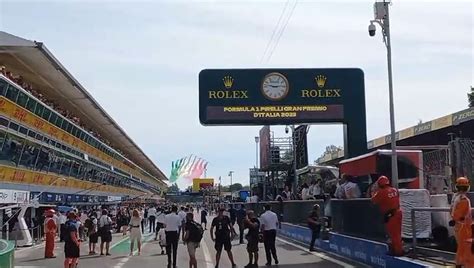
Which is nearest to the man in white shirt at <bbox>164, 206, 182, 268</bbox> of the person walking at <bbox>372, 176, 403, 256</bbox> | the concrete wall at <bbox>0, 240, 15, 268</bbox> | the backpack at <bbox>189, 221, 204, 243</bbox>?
the backpack at <bbox>189, 221, 204, 243</bbox>

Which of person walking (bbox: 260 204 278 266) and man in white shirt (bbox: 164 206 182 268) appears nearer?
person walking (bbox: 260 204 278 266)

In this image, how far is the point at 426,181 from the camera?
824 inches

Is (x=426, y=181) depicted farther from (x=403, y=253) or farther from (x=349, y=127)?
(x=349, y=127)

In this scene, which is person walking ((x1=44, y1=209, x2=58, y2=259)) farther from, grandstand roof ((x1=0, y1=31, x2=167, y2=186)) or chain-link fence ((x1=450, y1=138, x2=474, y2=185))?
chain-link fence ((x1=450, y1=138, x2=474, y2=185))

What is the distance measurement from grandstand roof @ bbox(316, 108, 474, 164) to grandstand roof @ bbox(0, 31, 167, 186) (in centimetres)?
1967

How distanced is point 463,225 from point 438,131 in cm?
2748

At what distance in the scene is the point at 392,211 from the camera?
14.5 metres

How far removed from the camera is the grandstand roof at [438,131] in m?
32.3

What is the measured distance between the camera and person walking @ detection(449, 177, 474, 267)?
35.9ft

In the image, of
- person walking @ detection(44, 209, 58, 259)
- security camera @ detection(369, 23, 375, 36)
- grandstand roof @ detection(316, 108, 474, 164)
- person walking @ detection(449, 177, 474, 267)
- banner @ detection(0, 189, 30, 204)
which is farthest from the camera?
grandstand roof @ detection(316, 108, 474, 164)

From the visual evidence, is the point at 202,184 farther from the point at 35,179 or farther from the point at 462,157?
the point at 462,157

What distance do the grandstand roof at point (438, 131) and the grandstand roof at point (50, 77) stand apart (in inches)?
774

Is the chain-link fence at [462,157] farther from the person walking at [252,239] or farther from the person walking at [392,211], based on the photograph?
the person walking at [252,239]

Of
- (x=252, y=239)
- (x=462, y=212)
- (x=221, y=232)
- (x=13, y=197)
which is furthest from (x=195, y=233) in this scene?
(x=13, y=197)
